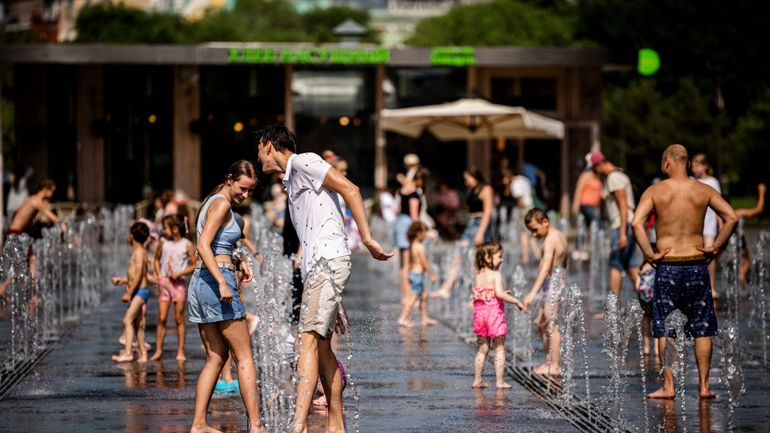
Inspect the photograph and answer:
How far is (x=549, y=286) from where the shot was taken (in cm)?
1130

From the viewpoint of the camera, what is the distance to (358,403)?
385 inches

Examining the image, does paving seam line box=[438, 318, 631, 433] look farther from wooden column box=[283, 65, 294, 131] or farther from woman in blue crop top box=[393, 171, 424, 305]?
wooden column box=[283, 65, 294, 131]

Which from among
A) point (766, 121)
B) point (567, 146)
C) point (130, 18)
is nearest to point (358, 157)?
point (567, 146)

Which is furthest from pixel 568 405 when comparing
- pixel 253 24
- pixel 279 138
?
pixel 253 24

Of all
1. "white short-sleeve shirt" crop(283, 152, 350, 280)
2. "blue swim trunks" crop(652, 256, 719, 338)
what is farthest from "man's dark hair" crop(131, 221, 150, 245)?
"blue swim trunks" crop(652, 256, 719, 338)

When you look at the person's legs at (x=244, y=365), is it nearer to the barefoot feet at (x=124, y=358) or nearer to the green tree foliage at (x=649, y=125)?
the barefoot feet at (x=124, y=358)

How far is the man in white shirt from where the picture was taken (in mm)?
8094

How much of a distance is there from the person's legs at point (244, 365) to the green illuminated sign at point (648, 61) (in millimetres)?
22883

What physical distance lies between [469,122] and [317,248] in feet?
67.7

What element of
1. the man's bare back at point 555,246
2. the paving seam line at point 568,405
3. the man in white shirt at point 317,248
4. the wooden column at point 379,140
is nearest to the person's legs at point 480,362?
the paving seam line at point 568,405

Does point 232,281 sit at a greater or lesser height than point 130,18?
lesser

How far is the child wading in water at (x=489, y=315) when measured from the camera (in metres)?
10.5

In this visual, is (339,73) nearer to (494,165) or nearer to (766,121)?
(494,165)

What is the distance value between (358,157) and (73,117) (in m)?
6.35
